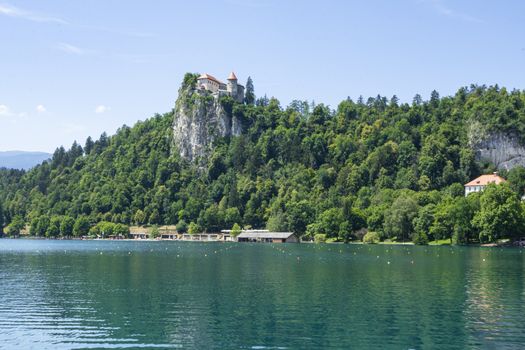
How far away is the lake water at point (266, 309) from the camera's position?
36344 millimetres

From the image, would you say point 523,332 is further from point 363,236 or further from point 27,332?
point 363,236

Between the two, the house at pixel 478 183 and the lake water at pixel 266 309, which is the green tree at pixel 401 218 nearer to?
the house at pixel 478 183

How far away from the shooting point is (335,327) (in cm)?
3972

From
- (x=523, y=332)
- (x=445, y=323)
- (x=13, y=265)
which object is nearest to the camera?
(x=523, y=332)

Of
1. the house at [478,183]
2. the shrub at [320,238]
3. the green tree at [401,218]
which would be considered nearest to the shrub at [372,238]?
the green tree at [401,218]

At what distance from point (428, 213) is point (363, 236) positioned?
25.9m

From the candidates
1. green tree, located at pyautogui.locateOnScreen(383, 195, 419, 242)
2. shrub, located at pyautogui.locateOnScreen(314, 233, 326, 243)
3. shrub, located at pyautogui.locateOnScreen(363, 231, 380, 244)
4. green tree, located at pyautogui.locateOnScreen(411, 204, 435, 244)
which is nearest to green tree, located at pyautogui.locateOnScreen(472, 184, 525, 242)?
green tree, located at pyautogui.locateOnScreen(411, 204, 435, 244)

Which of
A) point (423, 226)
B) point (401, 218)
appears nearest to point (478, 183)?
point (401, 218)

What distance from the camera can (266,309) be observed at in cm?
4634

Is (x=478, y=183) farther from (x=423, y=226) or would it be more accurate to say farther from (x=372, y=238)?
(x=423, y=226)

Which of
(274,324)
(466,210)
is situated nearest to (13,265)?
(274,324)

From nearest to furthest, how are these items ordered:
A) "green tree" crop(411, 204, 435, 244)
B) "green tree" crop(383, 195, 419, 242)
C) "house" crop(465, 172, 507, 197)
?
"green tree" crop(411, 204, 435, 244) → "green tree" crop(383, 195, 419, 242) → "house" crop(465, 172, 507, 197)

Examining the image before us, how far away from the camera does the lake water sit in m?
36.3

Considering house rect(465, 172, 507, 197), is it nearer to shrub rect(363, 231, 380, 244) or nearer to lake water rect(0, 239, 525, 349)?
shrub rect(363, 231, 380, 244)
